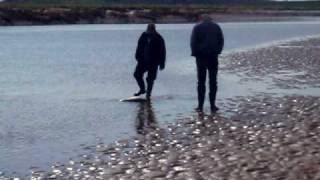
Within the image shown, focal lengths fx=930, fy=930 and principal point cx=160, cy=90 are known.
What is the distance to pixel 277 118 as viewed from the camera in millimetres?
15250

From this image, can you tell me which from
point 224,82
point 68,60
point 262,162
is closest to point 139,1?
point 68,60

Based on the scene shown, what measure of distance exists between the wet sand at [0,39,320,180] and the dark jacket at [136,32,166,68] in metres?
1.06

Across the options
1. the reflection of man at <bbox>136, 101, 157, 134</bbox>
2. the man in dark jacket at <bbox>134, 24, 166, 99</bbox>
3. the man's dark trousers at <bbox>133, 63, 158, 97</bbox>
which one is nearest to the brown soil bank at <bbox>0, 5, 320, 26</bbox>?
the man's dark trousers at <bbox>133, 63, 158, 97</bbox>

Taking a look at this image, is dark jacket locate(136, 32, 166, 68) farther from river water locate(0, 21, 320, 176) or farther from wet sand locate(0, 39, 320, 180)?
wet sand locate(0, 39, 320, 180)

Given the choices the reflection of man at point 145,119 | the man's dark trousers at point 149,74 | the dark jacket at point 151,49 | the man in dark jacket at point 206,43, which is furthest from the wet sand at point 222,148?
the dark jacket at point 151,49

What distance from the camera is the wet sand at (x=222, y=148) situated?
10.6 metres

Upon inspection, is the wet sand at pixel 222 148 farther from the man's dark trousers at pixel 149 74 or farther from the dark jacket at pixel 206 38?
the dark jacket at pixel 206 38

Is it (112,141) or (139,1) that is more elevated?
(112,141)

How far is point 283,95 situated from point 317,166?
28.9 ft

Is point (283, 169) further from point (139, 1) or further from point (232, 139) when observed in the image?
point (139, 1)

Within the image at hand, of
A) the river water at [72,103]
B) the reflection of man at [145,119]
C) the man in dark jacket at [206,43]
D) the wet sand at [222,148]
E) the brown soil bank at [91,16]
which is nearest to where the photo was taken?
the wet sand at [222,148]

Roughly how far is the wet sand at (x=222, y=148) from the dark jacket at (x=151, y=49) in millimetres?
1064

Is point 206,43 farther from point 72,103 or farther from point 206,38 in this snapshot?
point 72,103

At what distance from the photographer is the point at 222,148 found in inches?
479
